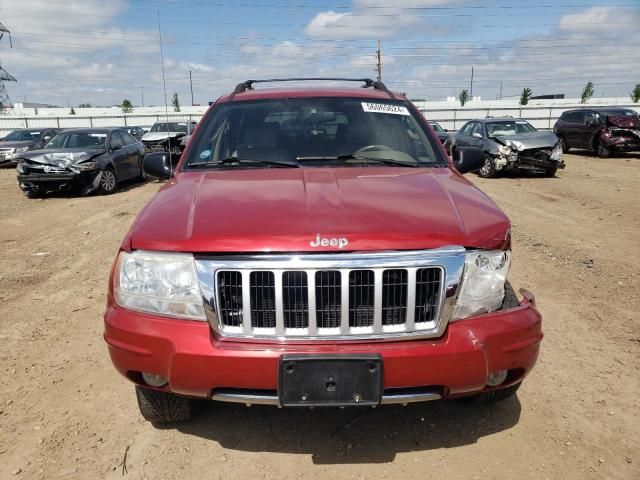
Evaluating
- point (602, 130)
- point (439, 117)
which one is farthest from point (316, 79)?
point (439, 117)

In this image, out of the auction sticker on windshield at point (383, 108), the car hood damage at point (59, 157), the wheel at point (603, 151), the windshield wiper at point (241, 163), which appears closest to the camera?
the windshield wiper at point (241, 163)

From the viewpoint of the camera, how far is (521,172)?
554 inches

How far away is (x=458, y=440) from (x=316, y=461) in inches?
29.8

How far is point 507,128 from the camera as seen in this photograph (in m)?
13.7

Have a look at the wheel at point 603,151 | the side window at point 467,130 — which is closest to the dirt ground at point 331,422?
the side window at point 467,130

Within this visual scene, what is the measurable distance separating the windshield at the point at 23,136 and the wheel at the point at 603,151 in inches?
823

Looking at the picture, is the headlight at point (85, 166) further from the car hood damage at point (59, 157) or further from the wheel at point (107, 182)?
the wheel at point (107, 182)

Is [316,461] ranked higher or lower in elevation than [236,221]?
lower

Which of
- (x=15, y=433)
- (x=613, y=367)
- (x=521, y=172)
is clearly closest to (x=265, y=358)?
(x=15, y=433)

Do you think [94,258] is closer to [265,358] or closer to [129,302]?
[129,302]

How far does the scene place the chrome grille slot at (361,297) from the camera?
82.4 inches

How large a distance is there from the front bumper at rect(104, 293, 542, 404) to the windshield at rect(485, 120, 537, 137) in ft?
40.2

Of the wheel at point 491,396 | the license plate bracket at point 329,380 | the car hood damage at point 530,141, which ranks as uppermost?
the car hood damage at point 530,141

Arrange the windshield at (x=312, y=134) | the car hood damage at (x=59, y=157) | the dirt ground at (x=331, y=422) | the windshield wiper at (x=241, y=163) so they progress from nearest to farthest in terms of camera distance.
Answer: the dirt ground at (x=331, y=422) → the windshield wiper at (x=241, y=163) → the windshield at (x=312, y=134) → the car hood damage at (x=59, y=157)
